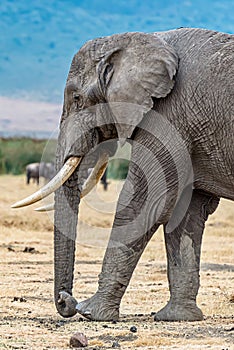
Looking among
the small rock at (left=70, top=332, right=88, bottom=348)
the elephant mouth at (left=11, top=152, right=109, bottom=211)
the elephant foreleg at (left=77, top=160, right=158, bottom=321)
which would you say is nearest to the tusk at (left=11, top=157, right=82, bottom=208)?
the elephant mouth at (left=11, top=152, right=109, bottom=211)

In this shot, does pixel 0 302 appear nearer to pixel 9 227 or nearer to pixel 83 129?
pixel 83 129

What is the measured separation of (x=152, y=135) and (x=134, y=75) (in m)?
0.49

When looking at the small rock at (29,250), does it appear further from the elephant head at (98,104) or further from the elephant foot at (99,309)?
the elephant foot at (99,309)

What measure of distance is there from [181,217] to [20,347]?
7.35 feet

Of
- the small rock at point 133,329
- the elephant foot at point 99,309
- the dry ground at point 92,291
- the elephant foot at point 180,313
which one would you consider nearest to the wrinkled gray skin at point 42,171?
the dry ground at point 92,291

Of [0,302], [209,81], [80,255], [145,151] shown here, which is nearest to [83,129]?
[145,151]

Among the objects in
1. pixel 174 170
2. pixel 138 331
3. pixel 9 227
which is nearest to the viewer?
pixel 138 331

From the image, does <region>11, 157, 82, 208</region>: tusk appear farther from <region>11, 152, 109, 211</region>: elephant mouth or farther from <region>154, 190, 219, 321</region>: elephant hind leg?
<region>154, 190, 219, 321</region>: elephant hind leg

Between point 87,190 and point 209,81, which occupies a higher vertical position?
point 209,81

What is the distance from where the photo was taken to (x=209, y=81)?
24.8 ft

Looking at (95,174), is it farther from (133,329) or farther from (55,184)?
(133,329)

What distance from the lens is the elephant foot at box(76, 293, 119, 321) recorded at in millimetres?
7805

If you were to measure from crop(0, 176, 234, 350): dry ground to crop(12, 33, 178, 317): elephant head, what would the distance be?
1.93ft

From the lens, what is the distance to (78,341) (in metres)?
6.49
